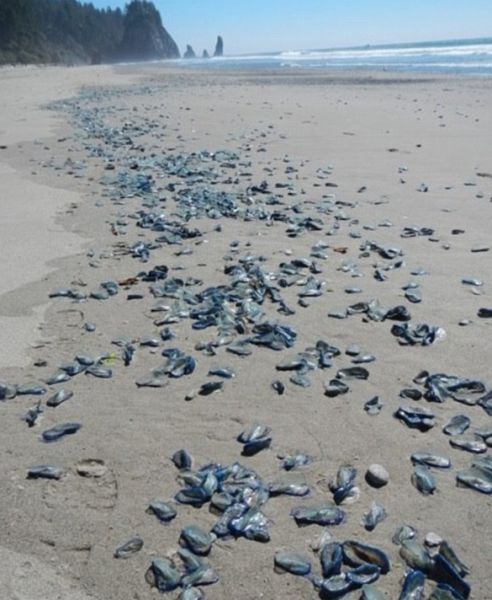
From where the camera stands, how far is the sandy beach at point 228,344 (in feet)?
9.66

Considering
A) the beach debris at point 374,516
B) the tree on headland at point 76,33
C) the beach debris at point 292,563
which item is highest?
the tree on headland at point 76,33

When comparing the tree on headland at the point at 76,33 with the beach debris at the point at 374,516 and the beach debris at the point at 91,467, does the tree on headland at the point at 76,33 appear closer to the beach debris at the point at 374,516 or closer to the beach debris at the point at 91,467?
the beach debris at the point at 91,467

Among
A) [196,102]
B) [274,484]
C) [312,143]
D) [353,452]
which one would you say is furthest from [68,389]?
[196,102]

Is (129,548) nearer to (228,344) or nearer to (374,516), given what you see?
(374,516)

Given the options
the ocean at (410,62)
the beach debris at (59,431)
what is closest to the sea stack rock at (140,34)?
the ocean at (410,62)

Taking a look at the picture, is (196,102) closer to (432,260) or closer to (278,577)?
(432,260)

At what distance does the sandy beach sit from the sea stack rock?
543ft

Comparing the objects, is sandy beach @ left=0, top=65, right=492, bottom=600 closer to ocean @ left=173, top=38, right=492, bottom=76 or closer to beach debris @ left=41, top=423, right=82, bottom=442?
beach debris @ left=41, top=423, right=82, bottom=442

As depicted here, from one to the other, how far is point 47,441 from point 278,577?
1.71 m

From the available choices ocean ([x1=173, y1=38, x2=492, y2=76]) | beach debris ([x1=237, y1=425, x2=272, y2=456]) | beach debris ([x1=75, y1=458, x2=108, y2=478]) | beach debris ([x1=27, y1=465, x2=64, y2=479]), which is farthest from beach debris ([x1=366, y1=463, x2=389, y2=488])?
ocean ([x1=173, y1=38, x2=492, y2=76])

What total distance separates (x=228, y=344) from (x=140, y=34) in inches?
7013

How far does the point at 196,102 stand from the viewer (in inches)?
1006

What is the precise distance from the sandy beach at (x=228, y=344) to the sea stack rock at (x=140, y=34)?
165576 millimetres

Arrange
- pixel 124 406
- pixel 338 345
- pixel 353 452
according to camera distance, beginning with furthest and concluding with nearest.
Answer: pixel 338 345 < pixel 124 406 < pixel 353 452
